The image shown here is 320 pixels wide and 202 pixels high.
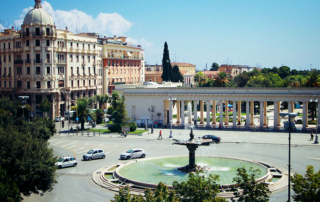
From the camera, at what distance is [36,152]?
1063 inches

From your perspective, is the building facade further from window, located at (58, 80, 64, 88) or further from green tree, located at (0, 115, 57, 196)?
green tree, located at (0, 115, 57, 196)

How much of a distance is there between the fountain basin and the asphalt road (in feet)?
9.03

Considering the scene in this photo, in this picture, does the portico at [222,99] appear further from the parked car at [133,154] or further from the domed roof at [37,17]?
the parked car at [133,154]

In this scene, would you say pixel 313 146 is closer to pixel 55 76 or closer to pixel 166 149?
pixel 166 149

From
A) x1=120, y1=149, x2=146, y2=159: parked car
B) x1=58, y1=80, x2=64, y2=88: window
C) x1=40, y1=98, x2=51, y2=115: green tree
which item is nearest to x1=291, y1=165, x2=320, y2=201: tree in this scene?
x1=120, y1=149, x2=146, y2=159: parked car

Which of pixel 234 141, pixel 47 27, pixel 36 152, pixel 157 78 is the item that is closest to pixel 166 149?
pixel 234 141

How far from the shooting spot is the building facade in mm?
79125

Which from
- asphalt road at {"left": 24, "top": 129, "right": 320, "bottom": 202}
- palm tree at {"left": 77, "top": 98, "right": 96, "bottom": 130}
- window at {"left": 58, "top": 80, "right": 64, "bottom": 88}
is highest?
window at {"left": 58, "top": 80, "right": 64, "bottom": 88}

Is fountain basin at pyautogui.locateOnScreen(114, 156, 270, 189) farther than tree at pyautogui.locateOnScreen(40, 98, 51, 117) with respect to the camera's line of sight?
No

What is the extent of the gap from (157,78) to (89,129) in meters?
78.6

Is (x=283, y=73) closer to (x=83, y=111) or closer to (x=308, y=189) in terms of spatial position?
(x=83, y=111)

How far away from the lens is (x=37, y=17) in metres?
79.2

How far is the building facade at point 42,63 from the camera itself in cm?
7912

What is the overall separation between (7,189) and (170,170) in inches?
629
